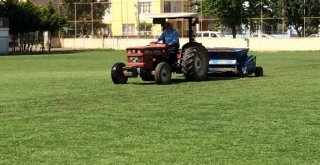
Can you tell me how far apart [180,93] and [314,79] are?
6.22 m

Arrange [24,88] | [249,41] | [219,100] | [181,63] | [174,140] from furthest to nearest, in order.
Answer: [249,41], [181,63], [24,88], [219,100], [174,140]

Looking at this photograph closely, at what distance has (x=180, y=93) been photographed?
54.0 feet

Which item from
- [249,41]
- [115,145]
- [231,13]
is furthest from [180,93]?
[231,13]

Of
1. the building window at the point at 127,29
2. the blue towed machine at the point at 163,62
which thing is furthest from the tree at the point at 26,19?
the blue towed machine at the point at 163,62

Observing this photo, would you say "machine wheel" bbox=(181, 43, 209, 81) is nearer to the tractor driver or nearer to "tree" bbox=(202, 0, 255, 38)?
the tractor driver

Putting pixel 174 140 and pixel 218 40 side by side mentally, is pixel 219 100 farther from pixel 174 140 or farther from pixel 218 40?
pixel 218 40

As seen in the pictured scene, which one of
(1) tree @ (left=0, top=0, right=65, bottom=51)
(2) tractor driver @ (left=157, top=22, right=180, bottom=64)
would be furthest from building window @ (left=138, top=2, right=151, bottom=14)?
(2) tractor driver @ (left=157, top=22, right=180, bottom=64)

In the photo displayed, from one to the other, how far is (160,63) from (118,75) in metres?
1.54

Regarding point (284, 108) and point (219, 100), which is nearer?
point (284, 108)

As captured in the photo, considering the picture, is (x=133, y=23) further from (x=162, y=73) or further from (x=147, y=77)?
(x=162, y=73)

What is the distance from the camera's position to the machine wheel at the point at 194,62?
20.3 meters

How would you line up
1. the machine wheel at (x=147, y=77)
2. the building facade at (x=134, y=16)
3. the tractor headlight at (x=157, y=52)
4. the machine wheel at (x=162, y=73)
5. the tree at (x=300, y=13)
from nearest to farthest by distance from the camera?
the machine wheel at (x=162, y=73)
the tractor headlight at (x=157, y=52)
the machine wheel at (x=147, y=77)
the tree at (x=300, y=13)
the building facade at (x=134, y=16)

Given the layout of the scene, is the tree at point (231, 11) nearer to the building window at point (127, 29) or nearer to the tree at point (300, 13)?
the tree at point (300, 13)

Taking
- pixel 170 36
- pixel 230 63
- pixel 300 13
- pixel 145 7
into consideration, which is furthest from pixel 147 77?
pixel 145 7
